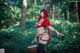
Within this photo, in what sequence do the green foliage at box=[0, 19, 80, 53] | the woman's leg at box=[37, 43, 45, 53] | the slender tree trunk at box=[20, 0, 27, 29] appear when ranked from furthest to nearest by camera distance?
the slender tree trunk at box=[20, 0, 27, 29] < the green foliage at box=[0, 19, 80, 53] < the woman's leg at box=[37, 43, 45, 53]

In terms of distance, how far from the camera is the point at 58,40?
26.3ft

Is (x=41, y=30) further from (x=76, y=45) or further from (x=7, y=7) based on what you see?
(x=7, y=7)

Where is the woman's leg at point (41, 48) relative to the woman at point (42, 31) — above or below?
below

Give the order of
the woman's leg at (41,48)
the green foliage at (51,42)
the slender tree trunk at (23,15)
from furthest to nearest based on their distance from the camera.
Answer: the slender tree trunk at (23,15) → the green foliage at (51,42) → the woman's leg at (41,48)

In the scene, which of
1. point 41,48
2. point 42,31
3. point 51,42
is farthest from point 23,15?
point 41,48

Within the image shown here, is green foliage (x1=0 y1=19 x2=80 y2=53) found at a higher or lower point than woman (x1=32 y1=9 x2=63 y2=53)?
lower

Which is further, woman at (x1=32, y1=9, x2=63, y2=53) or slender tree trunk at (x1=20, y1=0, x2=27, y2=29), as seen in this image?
slender tree trunk at (x1=20, y1=0, x2=27, y2=29)

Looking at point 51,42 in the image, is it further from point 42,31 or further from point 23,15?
point 23,15

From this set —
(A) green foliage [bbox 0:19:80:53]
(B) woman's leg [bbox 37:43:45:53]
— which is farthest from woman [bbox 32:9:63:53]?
(A) green foliage [bbox 0:19:80:53]

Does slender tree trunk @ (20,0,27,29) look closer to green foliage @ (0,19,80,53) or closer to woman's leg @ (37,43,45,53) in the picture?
green foliage @ (0,19,80,53)

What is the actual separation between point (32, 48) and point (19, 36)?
115 inches

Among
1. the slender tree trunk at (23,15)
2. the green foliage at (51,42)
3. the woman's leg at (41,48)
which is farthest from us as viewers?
the slender tree trunk at (23,15)

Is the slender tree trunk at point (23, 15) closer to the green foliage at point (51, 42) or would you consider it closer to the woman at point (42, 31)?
the green foliage at point (51, 42)

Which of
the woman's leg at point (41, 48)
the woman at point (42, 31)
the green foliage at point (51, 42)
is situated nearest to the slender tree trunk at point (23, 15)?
the green foliage at point (51, 42)
